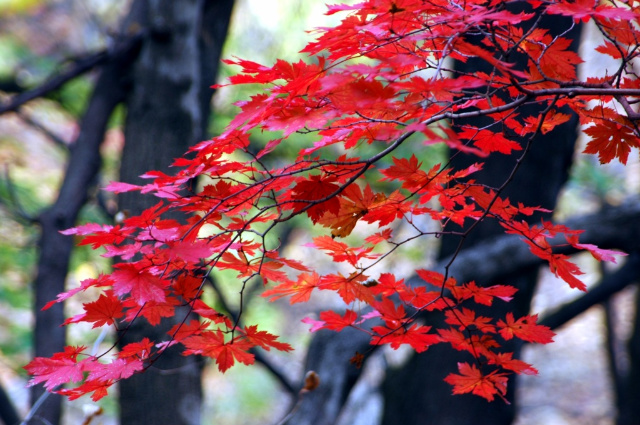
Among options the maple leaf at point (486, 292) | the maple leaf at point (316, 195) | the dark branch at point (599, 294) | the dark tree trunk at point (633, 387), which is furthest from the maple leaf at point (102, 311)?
the dark tree trunk at point (633, 387)

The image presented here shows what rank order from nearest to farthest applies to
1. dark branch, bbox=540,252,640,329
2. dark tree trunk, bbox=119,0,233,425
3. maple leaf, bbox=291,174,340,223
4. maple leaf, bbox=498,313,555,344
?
maple leaf, bbox=291,174,340,223 → maple leaf, bbox=498,313,555,344 → dark tree trunk, bbox=119,0,233,425 → dark branch, bbox=540,252,640,329

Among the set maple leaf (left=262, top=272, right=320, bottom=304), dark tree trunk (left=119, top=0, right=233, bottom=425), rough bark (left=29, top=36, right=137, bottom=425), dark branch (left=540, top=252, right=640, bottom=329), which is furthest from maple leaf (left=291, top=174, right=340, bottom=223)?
dark branch (left=540, top=252, right=640, bottom=329)

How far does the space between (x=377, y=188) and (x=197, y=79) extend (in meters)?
2.09

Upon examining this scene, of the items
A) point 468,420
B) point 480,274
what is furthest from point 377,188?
point 468,420

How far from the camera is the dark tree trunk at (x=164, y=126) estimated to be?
2430 mm

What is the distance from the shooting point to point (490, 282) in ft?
9.12

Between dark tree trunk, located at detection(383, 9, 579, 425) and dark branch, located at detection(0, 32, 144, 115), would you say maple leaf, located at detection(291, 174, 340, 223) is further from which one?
dark branch, located at detection(0, 32, 144, 115)

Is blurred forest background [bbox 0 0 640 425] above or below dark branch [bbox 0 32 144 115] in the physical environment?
below

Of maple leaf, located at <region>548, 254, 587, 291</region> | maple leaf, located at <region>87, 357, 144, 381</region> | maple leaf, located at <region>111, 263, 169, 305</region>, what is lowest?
maple leaf, located at <region>548, 254, 587, 291</region>

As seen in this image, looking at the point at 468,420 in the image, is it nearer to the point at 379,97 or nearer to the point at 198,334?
the point at 198,334

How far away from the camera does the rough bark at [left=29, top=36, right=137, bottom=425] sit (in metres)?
2.55

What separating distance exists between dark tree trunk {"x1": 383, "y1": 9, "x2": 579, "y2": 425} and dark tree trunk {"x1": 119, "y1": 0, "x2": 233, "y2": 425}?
1156 mm

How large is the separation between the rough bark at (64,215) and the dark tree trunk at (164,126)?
170 millimetres

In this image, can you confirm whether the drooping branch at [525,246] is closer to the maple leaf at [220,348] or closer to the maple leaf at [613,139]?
the maple leaf at [613,139]
